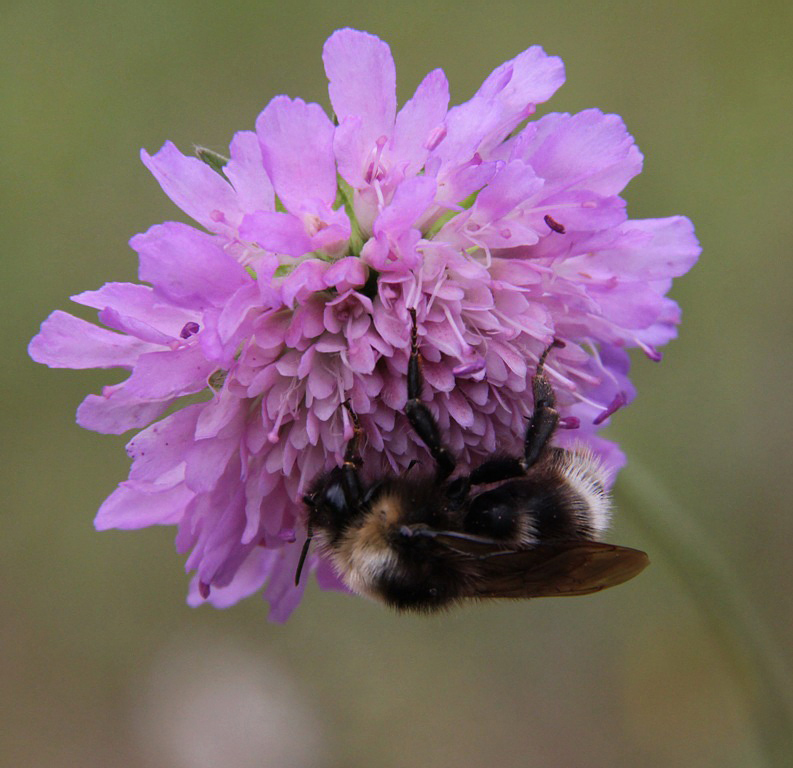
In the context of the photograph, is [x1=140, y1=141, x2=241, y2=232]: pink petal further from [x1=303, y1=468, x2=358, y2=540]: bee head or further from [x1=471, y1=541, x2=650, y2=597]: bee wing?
[x1=471, y1=541, x2=650, y2=597]: bee wing

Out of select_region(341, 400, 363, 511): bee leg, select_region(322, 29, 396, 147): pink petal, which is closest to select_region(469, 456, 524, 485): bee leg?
select_region(341, 400, 363, 511): bee leg

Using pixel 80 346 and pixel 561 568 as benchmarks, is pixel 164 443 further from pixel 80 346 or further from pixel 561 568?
pixel 561 568

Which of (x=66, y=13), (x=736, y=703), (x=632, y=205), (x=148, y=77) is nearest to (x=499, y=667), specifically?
(x=736, y=703)

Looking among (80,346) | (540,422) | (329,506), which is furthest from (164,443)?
(540,422)

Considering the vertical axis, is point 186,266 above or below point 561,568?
above

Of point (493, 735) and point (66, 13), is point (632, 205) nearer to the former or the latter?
point (493, 735)
